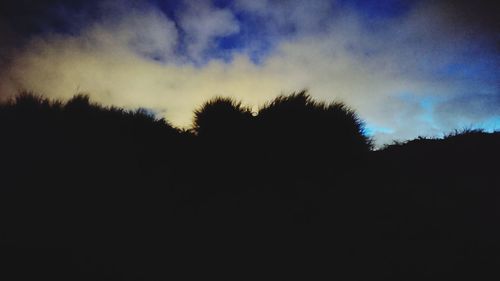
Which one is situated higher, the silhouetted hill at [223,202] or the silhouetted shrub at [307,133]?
the silhouetted shrub at [307,133]

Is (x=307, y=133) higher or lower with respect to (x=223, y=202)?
higher

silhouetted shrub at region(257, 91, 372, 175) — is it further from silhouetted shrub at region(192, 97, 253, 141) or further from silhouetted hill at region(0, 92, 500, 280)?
silhouetted shrub at region(192, 97, 253, 141)

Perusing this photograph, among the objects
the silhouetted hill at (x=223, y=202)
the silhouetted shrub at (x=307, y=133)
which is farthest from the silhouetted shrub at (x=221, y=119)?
the silhouetted shrub at (x=307, y=133)

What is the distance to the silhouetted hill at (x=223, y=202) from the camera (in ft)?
10.7

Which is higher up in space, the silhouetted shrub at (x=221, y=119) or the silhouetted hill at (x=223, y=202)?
the silhouetted shrub at (x=221, y=119)

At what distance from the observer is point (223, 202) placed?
14.4 ft

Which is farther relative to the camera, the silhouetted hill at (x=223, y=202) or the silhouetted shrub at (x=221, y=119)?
the silhouetted shrub at (x=221, y=119)

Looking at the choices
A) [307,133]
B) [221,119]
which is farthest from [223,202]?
[307,133]

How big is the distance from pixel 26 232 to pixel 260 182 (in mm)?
3039

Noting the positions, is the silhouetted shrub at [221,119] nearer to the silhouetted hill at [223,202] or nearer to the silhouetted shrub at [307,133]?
the silhouetted hill at [223,202]

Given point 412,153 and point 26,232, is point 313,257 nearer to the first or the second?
point 26,232

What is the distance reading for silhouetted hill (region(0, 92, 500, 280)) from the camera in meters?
3.26

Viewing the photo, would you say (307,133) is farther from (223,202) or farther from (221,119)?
(223,202)

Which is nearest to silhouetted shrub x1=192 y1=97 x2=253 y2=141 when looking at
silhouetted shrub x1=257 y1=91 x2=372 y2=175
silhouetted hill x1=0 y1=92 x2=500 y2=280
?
silhouetted hill x1=0 y1=92 x2=500 y2=280
